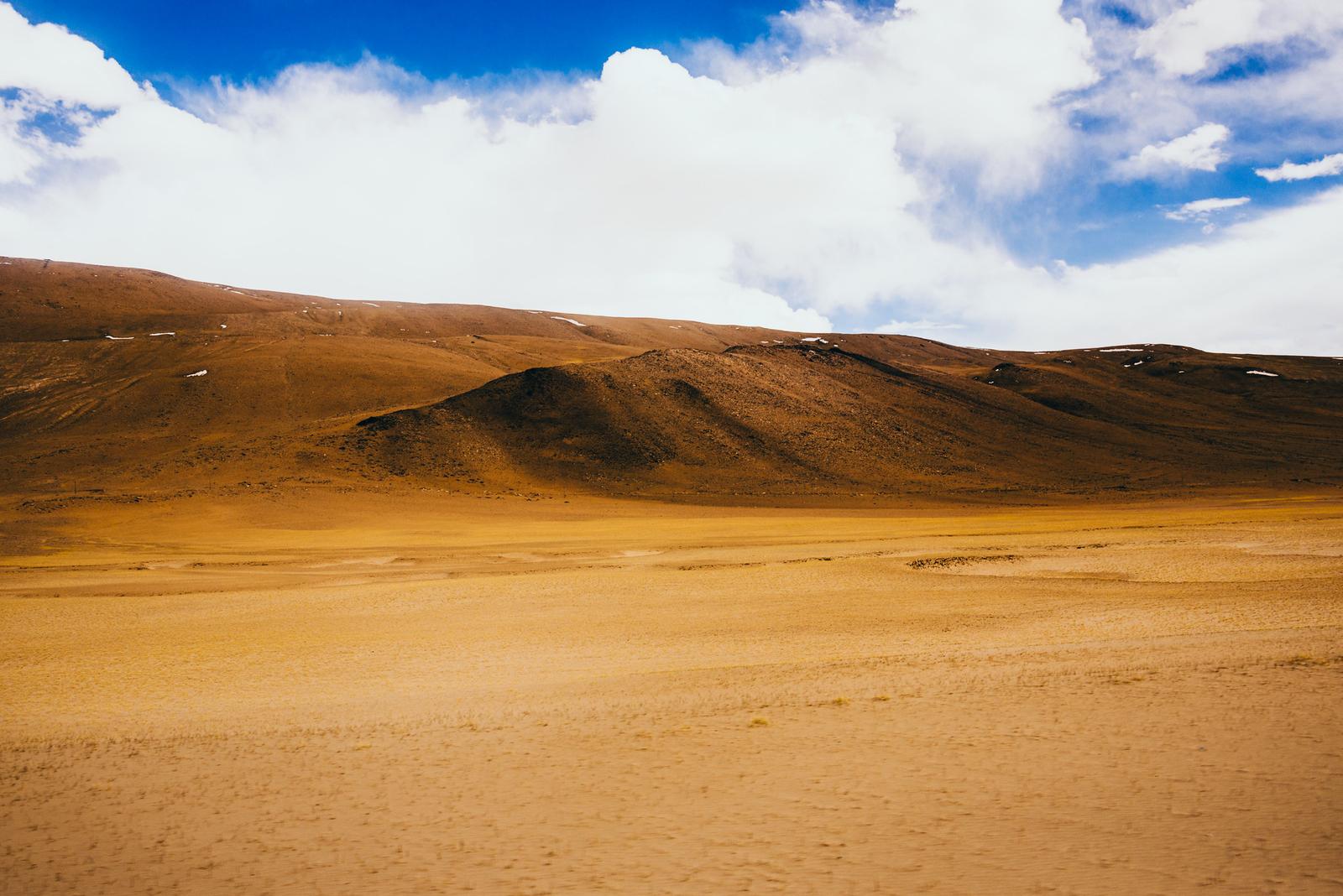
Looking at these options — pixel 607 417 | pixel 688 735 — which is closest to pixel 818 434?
pixel 607 417

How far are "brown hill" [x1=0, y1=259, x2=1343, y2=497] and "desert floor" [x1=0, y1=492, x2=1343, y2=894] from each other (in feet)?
130

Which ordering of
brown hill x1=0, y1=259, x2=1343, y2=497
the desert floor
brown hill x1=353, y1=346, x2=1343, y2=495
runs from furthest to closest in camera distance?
brown hill x1=353, y1=346, x2=1343, y2=495 → brown hill x1=0, y1=259, x2=1343, y2=497 → the desert floor

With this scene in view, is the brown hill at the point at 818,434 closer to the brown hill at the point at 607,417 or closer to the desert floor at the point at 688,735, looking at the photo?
the brown hill at the point at 607,417

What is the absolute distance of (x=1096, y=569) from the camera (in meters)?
23.7

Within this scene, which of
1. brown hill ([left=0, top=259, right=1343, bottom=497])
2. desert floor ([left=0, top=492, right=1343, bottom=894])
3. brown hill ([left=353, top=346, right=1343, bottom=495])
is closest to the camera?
desert floor ([left=0, top=492, right=1343, bottom=894])

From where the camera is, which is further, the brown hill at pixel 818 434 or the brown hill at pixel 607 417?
the brown hill at pixel 818 434

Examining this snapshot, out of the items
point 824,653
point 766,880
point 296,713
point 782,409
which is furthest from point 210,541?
point 782,409

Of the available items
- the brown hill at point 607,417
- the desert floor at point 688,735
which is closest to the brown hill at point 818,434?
the brown hill at point 607,417

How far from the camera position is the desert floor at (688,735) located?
21.0ft

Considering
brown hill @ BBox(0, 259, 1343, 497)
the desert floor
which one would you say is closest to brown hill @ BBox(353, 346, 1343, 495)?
brown hill @ BBox(0, 259, 1343, 497)

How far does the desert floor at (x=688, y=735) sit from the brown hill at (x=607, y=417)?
130 feet

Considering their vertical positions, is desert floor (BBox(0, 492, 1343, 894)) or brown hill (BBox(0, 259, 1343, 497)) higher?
brown hill (BBox(0, 259, 1343, 497))

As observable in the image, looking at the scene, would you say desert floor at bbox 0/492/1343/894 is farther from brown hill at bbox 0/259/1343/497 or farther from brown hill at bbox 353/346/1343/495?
brown hill at bbox 353/346/1343/495

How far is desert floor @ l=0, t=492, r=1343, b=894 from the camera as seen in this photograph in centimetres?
639
